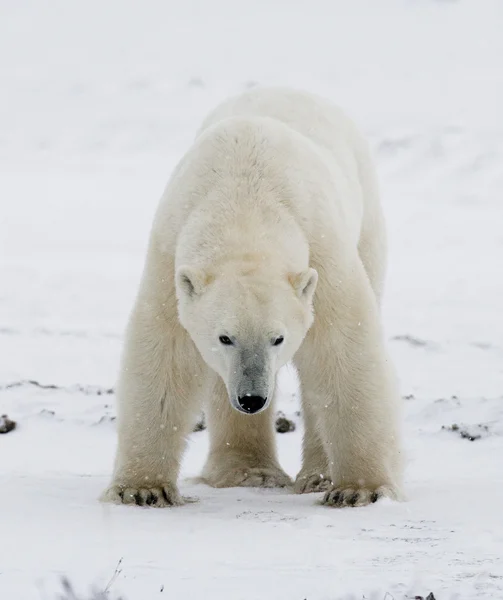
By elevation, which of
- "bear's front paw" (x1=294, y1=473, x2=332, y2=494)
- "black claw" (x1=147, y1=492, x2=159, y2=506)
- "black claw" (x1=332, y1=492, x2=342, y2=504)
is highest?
"bear's front paw" (x1=294, y1=473, x2=332, y2=494)

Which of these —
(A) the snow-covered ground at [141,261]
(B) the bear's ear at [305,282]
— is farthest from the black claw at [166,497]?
(B) the bear's ear at [305,282]

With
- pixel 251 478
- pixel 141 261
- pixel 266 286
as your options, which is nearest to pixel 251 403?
pixel 266 286

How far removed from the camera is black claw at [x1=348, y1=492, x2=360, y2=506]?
12.8 ft

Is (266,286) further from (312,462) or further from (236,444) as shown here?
(236,444)

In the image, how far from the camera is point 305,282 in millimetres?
3592

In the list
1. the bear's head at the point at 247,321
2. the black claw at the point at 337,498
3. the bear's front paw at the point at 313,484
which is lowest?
the black claw at the point at 337,498

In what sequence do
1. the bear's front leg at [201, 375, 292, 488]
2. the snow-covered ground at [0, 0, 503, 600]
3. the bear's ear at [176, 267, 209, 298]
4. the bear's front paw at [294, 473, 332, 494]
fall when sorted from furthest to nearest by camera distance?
1. the bear's front leg at [201, 375, 292, 488]
2. the bear's front paw at [294, 473, 332, 494]
3. the bear's ear at [176, 267, 209, 298]
4. the snow-covered ground at [0, 0, 503, 600]

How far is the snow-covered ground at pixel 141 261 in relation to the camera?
257cm

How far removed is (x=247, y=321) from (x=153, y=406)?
787 mm

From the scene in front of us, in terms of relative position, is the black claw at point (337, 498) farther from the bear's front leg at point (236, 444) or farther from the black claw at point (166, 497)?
the bear's front leg at point (236, 444)

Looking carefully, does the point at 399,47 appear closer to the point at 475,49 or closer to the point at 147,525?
the point at 475,49

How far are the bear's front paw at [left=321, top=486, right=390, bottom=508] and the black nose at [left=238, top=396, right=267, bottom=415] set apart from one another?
2.34 feet

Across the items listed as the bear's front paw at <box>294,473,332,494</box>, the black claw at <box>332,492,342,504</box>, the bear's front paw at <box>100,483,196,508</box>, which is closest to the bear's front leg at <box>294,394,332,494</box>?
the bear's front paw at <box>294,473,332,494</box>

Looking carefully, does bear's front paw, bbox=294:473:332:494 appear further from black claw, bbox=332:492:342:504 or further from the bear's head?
the bear's head
